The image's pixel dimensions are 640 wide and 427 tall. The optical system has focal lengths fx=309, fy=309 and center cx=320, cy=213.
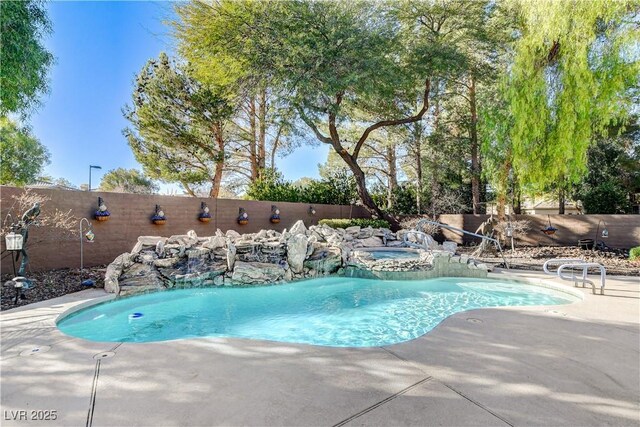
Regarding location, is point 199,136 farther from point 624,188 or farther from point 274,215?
point 624,188

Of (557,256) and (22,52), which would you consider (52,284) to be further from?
(557,256)

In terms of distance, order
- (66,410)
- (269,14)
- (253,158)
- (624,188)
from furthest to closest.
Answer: (253,158) < (624,188) < (269,14) < (66,410)

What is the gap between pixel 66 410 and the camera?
1.89m

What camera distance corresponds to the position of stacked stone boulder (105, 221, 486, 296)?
5775mm

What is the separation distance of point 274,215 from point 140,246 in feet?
18.2

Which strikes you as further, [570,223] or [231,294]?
[570,223]

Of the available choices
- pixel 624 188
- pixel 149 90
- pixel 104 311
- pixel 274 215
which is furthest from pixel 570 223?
pixel 149 90

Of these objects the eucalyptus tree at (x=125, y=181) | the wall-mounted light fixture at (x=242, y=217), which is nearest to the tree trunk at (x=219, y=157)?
the wall-mounted light fixture at (x=242, y=217)

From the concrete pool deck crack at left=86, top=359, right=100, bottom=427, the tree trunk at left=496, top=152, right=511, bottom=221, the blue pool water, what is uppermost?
the tree trunk at left=496, top=152, right=511, bottom=221

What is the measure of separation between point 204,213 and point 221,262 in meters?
3.05

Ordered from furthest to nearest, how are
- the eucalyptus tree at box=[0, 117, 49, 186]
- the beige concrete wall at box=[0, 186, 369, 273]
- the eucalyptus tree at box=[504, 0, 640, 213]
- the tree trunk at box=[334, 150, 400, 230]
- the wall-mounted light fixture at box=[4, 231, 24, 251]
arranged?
the eucalyptus tree at box=[0, 117, 49, 186], the tree trunk at box=[334, 150, 400, 230], the eucalyptus tree at box=[504, 0, 640, 213], the beige concrete wall at box=[0, 186, 369, 273], the wall-mounted light fixture at box=[4, 231, 24, 251]

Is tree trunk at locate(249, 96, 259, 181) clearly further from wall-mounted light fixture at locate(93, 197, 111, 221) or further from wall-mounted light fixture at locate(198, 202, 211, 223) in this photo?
wall-mounted light fixture at locate(93, 197, 111, 221)

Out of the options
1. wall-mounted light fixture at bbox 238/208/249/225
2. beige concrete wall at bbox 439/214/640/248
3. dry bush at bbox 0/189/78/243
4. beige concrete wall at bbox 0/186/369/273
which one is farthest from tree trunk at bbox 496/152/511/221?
dry bush at bbox 0/189/78/243

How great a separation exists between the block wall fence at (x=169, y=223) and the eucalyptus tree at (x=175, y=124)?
17.0ft
